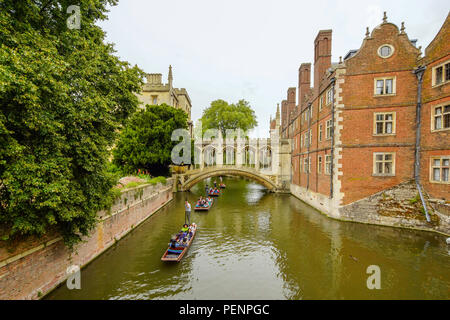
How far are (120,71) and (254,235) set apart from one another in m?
11.5

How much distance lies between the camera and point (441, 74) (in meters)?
12.3

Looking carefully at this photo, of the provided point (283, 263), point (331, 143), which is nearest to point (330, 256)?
point (283, 263)

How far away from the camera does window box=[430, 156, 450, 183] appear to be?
39.4 feet

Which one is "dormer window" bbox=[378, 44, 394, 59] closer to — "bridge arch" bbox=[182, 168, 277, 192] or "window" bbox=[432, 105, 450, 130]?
"window" bbox=[432, 105, 450, 130]

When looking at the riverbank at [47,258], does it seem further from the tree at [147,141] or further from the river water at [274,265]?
the tree at [147,141]

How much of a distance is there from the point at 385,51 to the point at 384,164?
7.70 m

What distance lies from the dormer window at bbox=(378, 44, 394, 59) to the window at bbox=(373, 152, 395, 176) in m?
6.67

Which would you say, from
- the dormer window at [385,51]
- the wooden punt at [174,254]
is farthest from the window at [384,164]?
the wooden punt at [174,254]

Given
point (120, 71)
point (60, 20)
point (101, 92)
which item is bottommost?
point (101, 92)

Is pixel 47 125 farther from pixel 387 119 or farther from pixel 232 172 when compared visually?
pixel 232 172

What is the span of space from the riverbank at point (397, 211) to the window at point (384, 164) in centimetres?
113

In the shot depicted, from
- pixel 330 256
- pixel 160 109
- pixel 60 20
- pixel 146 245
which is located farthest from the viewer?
pixel 160 109

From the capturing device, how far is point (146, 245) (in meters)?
11.4

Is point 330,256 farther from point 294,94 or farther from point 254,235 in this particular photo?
point 294,94
